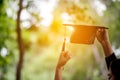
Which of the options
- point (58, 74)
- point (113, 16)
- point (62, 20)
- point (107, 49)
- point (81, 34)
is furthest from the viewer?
point (62, 20)

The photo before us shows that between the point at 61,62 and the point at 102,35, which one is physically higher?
the point at 102,35

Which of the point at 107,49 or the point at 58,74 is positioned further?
the point at 107,49

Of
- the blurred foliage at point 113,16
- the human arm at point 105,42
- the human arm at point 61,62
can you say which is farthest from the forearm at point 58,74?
the blurred foliage at point 113,16

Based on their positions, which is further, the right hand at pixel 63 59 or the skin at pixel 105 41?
the skin at pixel 105 41

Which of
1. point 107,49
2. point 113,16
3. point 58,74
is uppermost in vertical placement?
point 113,16

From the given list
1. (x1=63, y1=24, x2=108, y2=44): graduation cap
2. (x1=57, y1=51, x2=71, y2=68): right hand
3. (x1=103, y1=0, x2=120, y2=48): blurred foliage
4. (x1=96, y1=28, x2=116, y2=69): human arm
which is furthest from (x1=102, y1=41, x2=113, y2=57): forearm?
(x1=103, y1=0, x2=120, y2=48): blurred foliage

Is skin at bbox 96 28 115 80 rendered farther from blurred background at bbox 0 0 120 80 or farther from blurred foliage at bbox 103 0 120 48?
blurred foliage at bbox 103 0 120 48

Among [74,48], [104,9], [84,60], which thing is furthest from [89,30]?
[84,60]

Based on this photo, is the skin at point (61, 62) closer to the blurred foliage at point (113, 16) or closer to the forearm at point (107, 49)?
the forearm at point (107, 49)

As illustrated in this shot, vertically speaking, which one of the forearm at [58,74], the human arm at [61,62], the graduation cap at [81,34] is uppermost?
the graduation cap at [81,34]

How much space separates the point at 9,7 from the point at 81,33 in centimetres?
652

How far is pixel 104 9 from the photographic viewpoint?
25.5ft

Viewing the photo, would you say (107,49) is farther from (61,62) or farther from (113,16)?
(113,16)

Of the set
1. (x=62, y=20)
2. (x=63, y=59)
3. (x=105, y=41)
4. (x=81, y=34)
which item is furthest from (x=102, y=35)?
(x=62, y=20)
